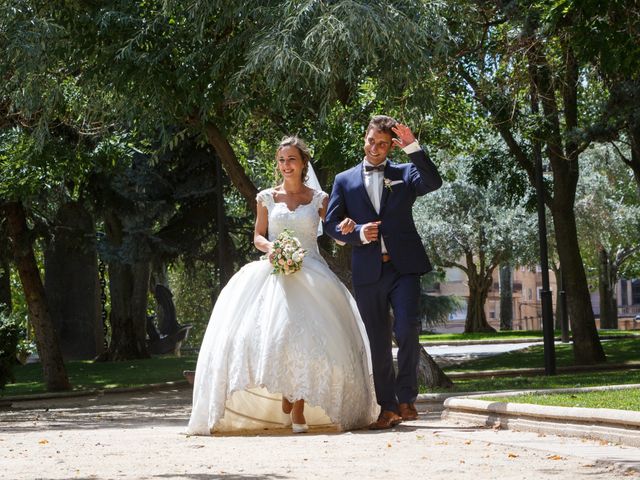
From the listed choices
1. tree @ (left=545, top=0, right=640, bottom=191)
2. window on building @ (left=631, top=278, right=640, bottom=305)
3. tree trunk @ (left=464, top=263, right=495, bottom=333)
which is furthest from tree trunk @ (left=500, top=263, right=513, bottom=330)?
tree @ (left=545, top=0, right=640, bottom=191)

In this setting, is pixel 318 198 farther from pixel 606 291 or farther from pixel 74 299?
pixel 606 291

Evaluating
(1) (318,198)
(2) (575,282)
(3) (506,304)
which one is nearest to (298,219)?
(1) (318,198)

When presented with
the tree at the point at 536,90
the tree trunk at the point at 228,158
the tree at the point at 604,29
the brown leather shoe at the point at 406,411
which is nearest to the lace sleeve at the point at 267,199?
the brown leather shoe at the point at 406,411

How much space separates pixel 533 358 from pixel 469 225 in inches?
926

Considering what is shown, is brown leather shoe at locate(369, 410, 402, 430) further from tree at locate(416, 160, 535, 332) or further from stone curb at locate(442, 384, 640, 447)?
tree at locate(416, 160, 535, 332)

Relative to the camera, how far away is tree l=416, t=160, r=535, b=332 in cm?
4922

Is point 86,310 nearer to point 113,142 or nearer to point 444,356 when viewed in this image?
point 444,356

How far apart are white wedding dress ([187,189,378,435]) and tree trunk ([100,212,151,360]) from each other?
22518 millimetres

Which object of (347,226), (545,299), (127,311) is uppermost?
(127,311)

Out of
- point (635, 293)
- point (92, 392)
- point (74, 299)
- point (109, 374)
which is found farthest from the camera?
point (635, 293)

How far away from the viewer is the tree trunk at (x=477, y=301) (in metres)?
54.6

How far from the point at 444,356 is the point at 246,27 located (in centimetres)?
1847

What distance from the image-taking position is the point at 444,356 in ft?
99.3

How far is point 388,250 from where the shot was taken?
9781 millimetres
